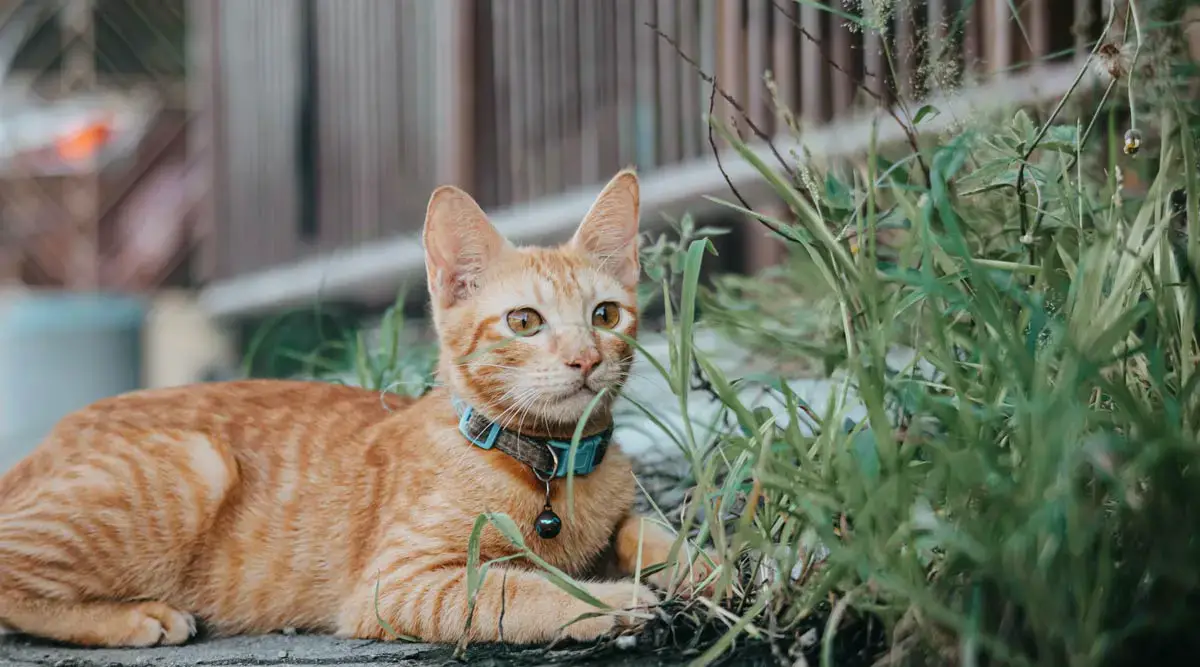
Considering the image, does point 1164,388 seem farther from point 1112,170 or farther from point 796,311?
point 796,311

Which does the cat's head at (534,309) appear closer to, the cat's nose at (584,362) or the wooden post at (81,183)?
the cat's nose at (584,362)

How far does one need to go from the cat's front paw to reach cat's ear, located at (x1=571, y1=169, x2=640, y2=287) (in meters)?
0.62

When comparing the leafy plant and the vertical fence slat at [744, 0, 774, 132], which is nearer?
the leafy plant

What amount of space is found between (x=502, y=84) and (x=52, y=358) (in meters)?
2.96

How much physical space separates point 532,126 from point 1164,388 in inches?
129

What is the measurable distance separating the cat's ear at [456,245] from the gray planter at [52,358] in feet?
14.3

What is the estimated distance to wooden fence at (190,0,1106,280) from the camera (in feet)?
9.39

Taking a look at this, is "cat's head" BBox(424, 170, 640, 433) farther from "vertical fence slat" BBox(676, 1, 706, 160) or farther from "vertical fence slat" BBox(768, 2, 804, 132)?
"vertical fence slat" BBox(676, 1, 706, 160)

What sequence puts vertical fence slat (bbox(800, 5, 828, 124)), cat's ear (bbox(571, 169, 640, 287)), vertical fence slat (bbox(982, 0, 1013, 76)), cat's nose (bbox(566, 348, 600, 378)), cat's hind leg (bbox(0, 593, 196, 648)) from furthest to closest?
vertical fence slat (bbox(800, 5, 828, 124)) < vertical fence slat (bbox(982, 0, 1013, 76)) < cat's ear (bbox(571, 169, 640, 287)) < cat's hind leg (bbox(0, 593, 196, 648)) < cat's nose (bbox(566, 348, 600, 378))

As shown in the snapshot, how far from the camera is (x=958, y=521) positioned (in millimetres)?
1241

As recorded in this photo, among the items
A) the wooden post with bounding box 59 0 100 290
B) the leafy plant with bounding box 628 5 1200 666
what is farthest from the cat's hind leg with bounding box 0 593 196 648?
the wooden post with bounding box 59 0 100 290

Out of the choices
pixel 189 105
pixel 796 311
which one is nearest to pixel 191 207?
pixel 189 105

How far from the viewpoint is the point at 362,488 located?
1.95 meters

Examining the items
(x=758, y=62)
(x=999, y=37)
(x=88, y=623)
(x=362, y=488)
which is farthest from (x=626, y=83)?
(x=88, y=623)
